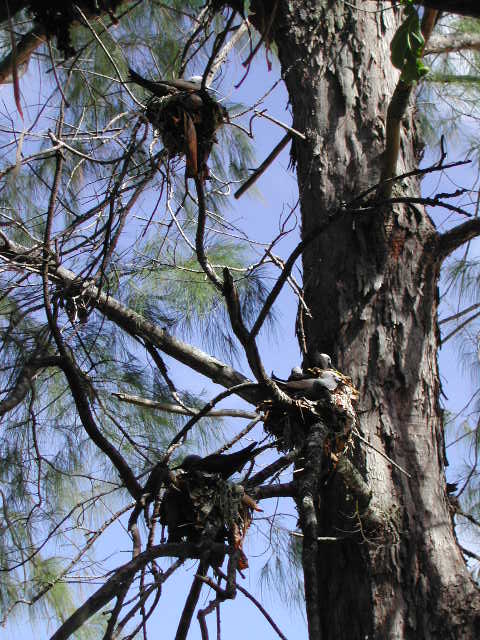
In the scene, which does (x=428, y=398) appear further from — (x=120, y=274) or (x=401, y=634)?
(x=120, y=274)

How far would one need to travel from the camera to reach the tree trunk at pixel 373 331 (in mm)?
1656

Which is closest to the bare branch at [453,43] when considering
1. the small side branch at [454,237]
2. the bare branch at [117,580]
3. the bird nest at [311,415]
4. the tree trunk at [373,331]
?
the tree trunk at [373,331]

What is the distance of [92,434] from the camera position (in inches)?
57.4

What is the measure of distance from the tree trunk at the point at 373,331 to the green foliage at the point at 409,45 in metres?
0.50

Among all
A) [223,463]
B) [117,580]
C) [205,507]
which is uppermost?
[223,463]

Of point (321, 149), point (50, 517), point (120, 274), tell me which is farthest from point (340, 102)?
point (50, 517)

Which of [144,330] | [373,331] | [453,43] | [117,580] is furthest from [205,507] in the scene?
[453,43]

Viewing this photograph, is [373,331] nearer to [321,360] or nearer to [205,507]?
[321,360]

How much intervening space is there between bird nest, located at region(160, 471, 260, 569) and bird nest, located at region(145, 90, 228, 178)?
27.8 inches

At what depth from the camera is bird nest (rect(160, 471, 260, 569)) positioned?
1.53 metres

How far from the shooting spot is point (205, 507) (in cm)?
154

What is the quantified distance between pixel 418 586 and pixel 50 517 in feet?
5.02

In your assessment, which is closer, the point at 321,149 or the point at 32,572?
the point at 321,149

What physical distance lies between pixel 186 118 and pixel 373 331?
2.19 feet
